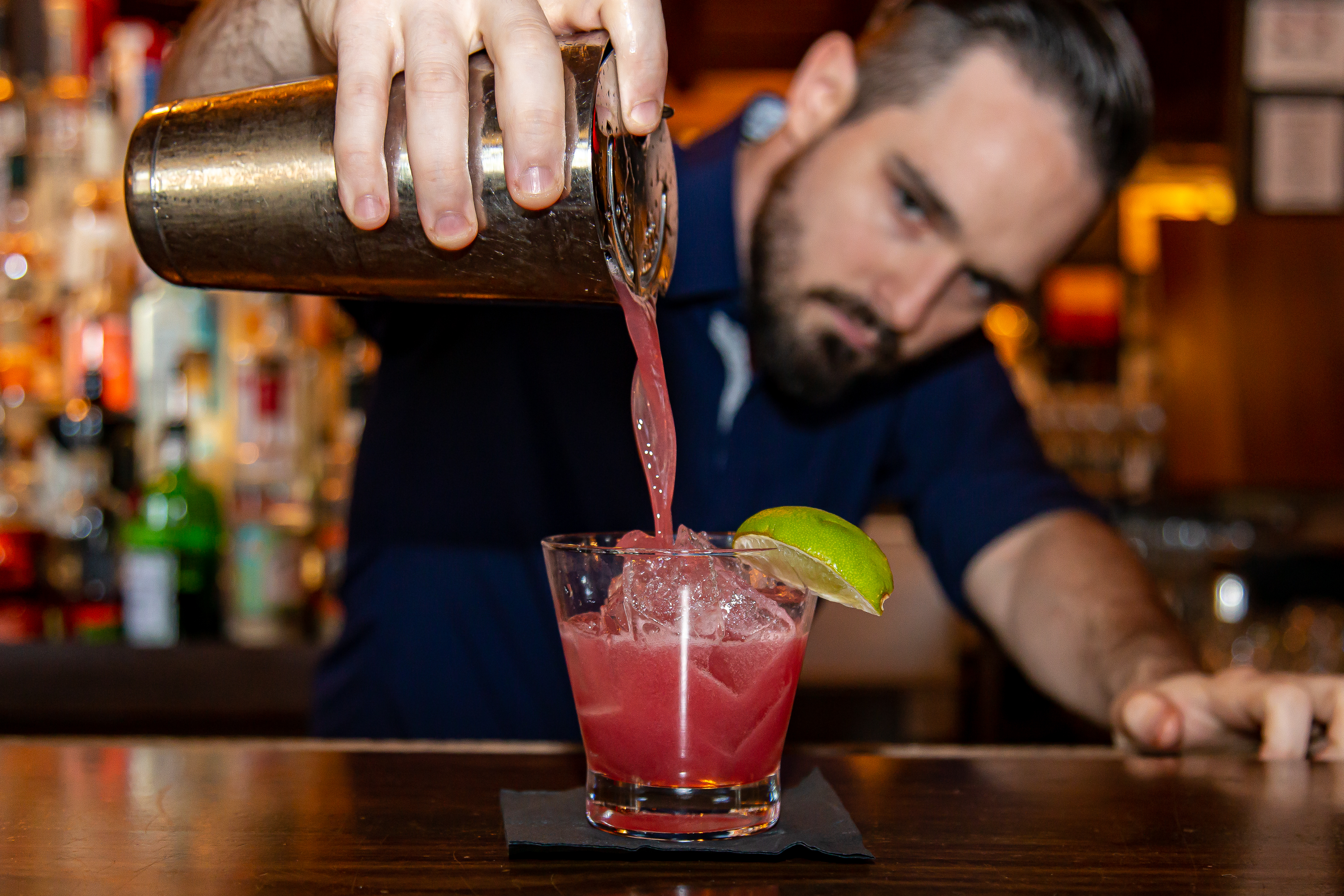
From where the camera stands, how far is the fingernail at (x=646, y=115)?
824mm

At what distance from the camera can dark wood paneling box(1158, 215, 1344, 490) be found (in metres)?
3.53

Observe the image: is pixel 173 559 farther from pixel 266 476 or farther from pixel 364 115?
pixel 364 115

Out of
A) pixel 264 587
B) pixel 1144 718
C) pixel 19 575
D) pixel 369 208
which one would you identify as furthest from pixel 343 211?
pixel 19 575

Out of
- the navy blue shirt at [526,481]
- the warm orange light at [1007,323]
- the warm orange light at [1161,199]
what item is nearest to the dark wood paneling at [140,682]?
the navy blue shirt at [526,481]

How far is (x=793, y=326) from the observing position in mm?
1646

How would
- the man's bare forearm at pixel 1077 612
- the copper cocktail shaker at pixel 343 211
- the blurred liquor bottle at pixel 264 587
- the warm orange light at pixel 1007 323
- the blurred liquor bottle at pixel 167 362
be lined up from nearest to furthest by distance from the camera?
the copper cocktail shaker at pixel 343 211 < the man's bare forearm at pixel 1077 612 < the blurred liquor bottle at pixel 264 587 < the blurred liquor bottle at pixel 167 362 < the warm orange light at pixel 1007 323

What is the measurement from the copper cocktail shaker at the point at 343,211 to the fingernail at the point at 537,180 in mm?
35

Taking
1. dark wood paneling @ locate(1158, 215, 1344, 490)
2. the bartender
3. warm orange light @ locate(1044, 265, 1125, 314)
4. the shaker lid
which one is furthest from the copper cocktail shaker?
warm orange light @ locate(1044, 265, 1125, 314)

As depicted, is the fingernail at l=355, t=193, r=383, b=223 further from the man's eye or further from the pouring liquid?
the man's eye

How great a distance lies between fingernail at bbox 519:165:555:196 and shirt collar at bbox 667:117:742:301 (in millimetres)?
911

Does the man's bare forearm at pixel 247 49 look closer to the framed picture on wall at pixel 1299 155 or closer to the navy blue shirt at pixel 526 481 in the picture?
the navy blue shirt at pixel 526 481

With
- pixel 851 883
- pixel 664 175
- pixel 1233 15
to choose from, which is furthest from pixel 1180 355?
pixel 851 883

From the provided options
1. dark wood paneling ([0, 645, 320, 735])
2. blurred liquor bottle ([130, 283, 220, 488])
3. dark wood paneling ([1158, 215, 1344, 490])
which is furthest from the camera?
dark wood paneling ([1158, 215, 1344, 490])

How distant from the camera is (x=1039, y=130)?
1562 mm
